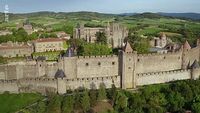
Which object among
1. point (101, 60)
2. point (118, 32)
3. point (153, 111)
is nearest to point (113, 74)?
point (101, 60)

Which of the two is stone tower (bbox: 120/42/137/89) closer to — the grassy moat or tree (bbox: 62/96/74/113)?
the grassy moat

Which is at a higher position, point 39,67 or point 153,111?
point 39,67

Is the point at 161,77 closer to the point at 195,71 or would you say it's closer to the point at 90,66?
the point at 195,71

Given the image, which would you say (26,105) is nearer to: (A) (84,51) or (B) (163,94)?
(B) (163,94)

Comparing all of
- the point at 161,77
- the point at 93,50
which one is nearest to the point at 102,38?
the point at 93,50

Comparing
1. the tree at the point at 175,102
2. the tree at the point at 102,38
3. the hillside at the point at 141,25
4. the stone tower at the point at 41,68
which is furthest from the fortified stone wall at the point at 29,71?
the hillside at the point at 141,25

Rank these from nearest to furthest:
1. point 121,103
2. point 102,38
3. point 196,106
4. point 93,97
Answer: point 196,106
point 121,103
point 93,97
point 102,38

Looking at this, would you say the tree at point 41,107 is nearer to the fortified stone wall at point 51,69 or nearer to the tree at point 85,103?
the tree at point 85,103

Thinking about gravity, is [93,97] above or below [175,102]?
above
